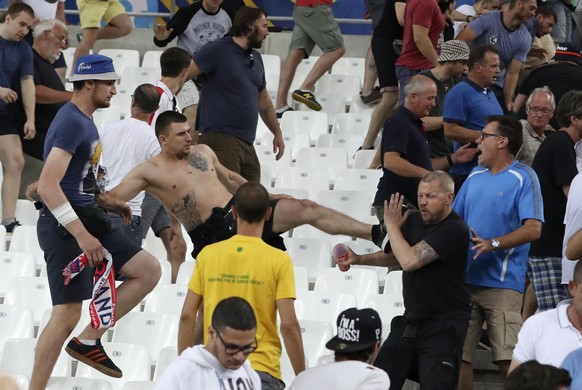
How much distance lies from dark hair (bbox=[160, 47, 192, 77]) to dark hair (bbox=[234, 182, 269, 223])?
3.26m

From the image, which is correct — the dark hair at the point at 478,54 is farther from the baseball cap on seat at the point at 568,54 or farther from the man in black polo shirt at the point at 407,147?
the baseball cap on seat at the point at 568,54

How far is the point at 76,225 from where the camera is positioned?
297 inches

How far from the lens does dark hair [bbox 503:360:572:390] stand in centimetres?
497

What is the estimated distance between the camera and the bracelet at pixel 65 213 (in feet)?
24.7

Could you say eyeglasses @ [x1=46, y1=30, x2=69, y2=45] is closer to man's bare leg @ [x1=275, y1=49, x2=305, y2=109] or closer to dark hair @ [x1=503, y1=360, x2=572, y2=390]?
man's bare leg @ [x1=275, y1=49, x2=305, y2=109]

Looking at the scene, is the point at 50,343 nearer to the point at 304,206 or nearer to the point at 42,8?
the point at 304,206

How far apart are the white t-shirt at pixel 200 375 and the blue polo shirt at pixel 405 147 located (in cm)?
340

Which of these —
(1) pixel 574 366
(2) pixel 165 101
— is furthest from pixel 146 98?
(1) pixel 574 366

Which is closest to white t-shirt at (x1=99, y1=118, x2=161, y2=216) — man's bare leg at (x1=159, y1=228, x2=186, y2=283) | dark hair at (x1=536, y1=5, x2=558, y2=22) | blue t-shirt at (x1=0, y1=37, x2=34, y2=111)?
man's bare leg at (x1=159, y1=228, x2=186, y2=283)

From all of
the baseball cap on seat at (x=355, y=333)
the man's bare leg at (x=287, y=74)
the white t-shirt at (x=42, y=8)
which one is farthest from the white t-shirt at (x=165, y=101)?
the baseball cap on seat at (x=355, y=333)

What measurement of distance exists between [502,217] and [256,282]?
2.04 meters

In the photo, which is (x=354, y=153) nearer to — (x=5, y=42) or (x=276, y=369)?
(x=5, y=42)

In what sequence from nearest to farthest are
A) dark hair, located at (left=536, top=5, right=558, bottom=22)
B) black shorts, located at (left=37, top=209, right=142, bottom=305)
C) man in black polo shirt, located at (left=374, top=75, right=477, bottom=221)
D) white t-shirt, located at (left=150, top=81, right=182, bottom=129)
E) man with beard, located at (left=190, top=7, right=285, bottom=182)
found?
1. black shorts, located at (left=37, top=209, right=142, bottom=305)
2. man in black polo shirt, located at (left=374, top=75, right=477, bottom=221)
3. white t-shirt, located at (left=150, top=81, right=182, bottom=129)
4. man with beard, located at (left=190, top=7, right=285, bottom=182)
5. dark hair, located at (left=536, top=5, right=558, bottom=22)

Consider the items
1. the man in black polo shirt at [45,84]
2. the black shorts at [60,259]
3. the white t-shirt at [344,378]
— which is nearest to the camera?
the white t-shirt at [344,378]
